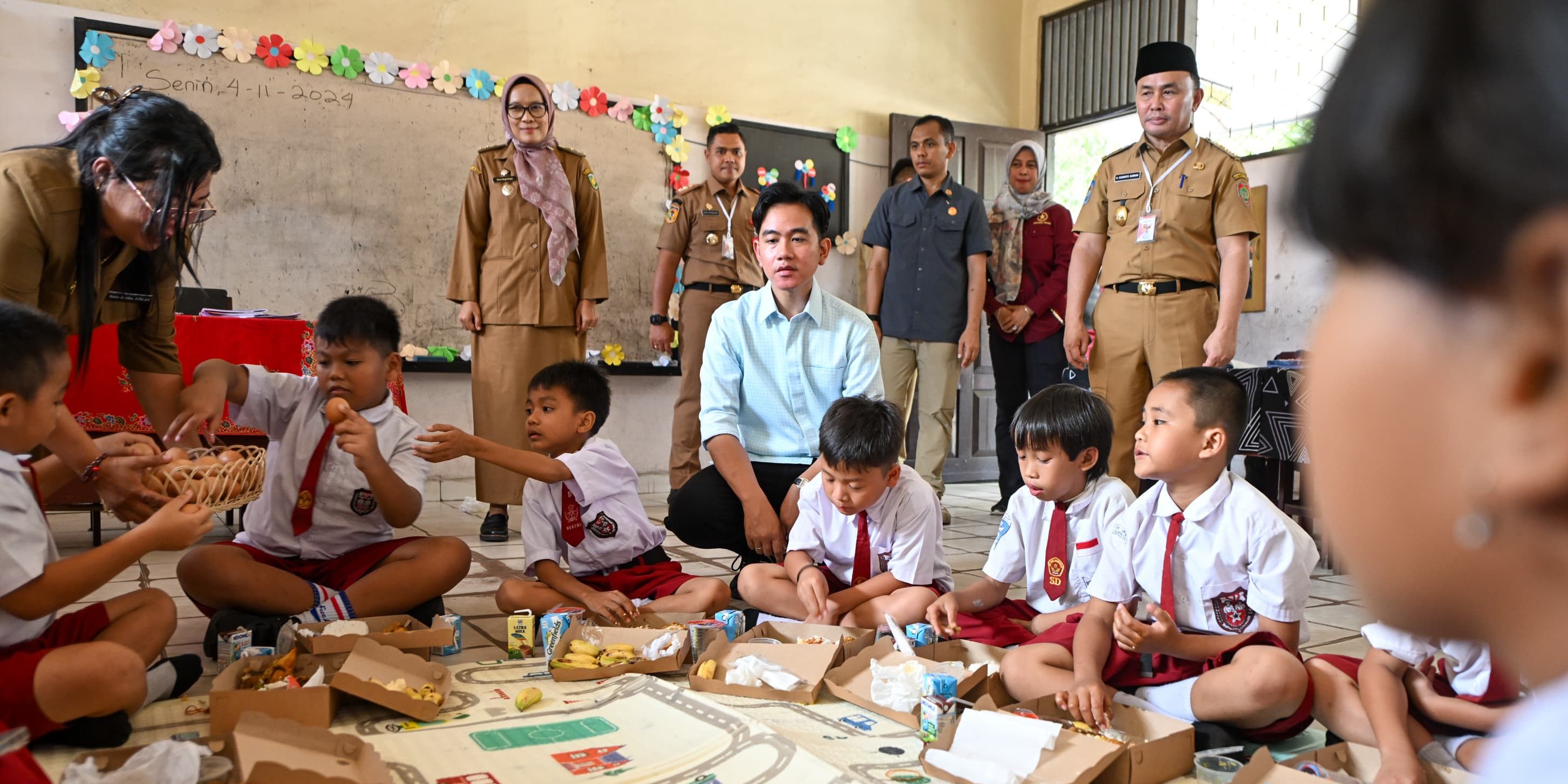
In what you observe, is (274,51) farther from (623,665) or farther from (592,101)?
(623,665)

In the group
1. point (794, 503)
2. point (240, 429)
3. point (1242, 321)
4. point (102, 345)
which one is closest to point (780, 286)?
point (794, 503)

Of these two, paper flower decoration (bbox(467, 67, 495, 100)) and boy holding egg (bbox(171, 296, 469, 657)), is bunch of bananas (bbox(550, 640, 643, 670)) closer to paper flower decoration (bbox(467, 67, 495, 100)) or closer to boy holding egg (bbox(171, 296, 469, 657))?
boy holding egg (bbox(171, 296, 469, 657))

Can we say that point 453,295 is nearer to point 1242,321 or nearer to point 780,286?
point 780,286

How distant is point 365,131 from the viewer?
14.8ft

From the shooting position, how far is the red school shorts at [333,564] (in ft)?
6.97

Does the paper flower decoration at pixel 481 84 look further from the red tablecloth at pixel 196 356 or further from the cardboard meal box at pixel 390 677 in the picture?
the cardboard meal box at pixel 390 677

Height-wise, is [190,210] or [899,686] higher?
[190,210]

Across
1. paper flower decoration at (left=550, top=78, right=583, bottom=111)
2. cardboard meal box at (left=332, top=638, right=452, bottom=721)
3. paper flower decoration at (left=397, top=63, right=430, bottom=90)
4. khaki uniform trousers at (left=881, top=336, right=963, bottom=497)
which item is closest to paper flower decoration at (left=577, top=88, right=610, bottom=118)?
paper flower decoration at (left=550, top=78, right=583, bottom=111)

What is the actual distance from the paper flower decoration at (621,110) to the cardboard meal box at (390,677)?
3.83m

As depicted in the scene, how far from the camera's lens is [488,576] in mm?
2881

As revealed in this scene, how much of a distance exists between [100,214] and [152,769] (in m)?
1.09

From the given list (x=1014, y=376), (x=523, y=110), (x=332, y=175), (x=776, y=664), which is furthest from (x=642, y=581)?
(x=332, y=175)

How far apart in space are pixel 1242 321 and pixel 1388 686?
13.6ft

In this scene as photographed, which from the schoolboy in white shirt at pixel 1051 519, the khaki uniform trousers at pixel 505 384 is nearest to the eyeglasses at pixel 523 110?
the khaki uniform trousers at pixel 505 384
